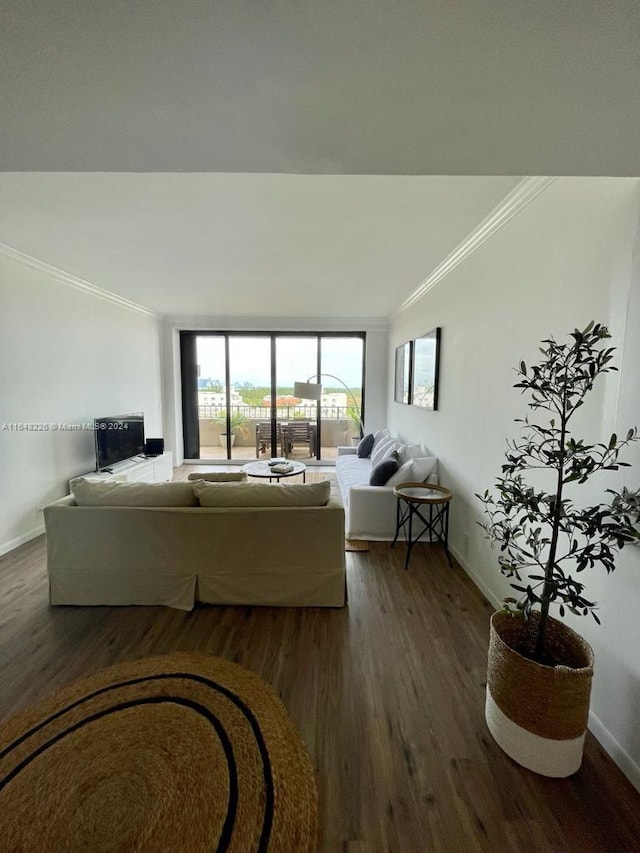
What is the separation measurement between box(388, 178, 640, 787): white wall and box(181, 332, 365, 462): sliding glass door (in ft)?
10.8

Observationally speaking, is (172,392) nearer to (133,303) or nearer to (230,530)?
(133,303)

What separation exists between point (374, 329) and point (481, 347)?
384 cm

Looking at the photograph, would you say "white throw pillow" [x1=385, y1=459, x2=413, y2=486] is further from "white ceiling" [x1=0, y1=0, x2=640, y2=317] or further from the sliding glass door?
the sliding glass door

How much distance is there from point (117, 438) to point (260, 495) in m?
3.05

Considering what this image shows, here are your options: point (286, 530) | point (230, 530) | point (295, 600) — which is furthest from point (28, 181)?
point (295, 600)

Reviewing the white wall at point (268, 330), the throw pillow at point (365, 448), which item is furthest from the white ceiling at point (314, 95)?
the white wall at point (268, 330)

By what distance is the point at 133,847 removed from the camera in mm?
1165

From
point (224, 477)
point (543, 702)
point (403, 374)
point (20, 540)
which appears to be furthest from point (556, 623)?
point (20, 540)

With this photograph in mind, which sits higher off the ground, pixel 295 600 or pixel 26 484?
pixel 26 484

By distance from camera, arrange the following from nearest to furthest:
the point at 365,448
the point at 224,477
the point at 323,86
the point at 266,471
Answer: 1. the point at 323,86
2. the point at 224,477
3. the point at 266,471
4. the point at 365,448

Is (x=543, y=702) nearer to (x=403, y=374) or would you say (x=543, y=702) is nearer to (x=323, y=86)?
(x=323, y=86)

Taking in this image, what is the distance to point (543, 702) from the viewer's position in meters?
1.35

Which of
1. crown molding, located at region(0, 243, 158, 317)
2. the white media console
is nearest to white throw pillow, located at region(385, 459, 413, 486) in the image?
the white media console

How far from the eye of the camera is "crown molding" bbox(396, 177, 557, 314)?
1.96 m
